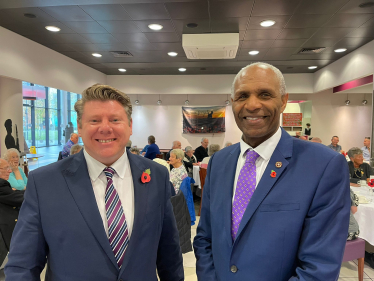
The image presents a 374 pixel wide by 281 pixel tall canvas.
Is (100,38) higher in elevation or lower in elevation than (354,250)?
higher

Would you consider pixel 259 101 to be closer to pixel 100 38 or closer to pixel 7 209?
pixel 7 209

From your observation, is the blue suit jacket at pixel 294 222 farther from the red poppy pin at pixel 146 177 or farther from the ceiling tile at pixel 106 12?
the ceiling tile at pixel 106 12

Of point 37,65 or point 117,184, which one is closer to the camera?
point 117,184

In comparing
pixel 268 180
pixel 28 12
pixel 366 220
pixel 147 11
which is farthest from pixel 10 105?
pixel 366 220

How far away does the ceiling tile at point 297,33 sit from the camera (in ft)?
14.9

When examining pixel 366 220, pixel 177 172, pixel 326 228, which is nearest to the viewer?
pixel 326 228

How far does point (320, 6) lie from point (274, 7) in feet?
2.22

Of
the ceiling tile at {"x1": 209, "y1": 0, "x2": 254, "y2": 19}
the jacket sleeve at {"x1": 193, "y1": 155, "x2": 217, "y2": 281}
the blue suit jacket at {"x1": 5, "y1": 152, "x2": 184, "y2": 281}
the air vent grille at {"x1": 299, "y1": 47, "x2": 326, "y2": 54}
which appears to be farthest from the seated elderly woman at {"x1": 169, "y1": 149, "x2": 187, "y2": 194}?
the air vent grille at {"x1": 299, "y1": 47, "x2": 326, "y2": 54}

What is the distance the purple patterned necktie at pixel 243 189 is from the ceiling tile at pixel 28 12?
4186 millimetres

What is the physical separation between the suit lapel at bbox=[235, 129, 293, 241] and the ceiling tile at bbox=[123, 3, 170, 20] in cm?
325

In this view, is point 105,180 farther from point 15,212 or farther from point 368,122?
point 368,122

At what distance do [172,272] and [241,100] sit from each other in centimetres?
97

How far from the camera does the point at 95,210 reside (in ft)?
3.47

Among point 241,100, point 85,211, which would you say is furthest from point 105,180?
point 241,100
